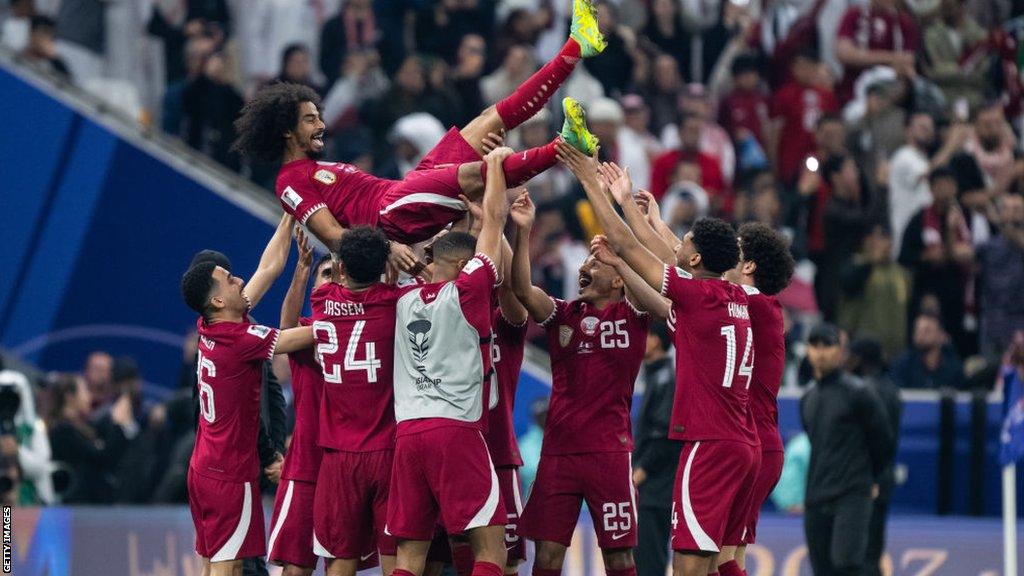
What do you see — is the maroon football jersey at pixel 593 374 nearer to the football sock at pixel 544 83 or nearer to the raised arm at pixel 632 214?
the raised arm at pixel 632 214

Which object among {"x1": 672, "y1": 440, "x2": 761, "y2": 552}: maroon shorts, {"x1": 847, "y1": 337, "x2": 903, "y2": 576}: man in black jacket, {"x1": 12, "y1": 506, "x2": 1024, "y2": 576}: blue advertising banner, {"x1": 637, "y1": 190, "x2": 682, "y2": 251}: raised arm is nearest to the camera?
{"x1": 672, "y1": 440, "x2": 761, "y2": 552}: maroon shorts

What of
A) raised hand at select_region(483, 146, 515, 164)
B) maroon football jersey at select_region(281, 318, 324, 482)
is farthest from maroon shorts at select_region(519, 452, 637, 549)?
raised hand at select_region(483, 146, 515, 164)

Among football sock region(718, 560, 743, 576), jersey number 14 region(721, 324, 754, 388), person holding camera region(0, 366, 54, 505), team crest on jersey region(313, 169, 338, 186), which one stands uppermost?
team crest on jersey region(313, 169, 338, 186)

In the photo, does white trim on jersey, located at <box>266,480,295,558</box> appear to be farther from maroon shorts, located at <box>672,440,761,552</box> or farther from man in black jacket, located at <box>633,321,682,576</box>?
man in black jacket, located at <box>633,321,682,576</box>

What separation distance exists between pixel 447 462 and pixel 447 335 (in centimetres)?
66

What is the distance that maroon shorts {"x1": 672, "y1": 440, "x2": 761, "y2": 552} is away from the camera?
411 inches

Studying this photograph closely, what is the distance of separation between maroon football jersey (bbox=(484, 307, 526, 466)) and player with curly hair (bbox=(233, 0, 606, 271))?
744 mm

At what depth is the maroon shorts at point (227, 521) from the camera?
10.8m

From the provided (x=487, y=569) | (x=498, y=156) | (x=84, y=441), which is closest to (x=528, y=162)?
(x=498, y=156)

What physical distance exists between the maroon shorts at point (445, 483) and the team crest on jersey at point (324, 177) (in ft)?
5.47

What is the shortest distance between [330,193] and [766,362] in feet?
8.70

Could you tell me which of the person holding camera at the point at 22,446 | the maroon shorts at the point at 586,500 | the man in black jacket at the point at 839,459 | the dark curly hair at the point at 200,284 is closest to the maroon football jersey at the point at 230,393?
the dark curly hair at the point at 200,284

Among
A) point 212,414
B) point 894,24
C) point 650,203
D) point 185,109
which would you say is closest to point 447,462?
point 212,414

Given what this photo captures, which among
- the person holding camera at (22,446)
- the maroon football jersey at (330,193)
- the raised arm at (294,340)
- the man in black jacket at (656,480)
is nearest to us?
the raised arm at (294,340)
